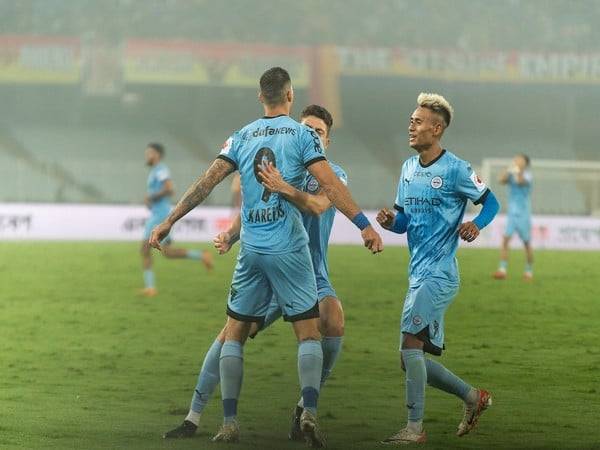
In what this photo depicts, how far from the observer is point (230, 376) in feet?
19.7

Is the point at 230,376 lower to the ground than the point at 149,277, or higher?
lower

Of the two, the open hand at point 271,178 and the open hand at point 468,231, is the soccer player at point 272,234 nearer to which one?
the open hand at point 271,178

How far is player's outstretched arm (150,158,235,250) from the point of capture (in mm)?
6016

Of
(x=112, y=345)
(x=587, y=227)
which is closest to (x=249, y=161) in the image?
(x=112, y=345)

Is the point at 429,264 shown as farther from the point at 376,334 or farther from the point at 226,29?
the point at 226,29

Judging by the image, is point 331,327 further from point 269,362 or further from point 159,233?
point 269,362

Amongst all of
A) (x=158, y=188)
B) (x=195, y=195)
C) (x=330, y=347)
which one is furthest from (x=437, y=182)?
(x=158, y=188)

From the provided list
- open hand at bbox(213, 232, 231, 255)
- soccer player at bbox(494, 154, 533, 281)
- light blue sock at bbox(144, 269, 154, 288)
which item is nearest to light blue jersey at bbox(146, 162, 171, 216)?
light blue sock at bbox(144, 269, 154, 288)

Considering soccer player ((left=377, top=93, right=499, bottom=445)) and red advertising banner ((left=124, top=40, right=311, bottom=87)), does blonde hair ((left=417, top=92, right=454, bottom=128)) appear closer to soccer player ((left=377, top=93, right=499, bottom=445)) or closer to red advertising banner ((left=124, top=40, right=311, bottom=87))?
soccer player ((left=377, top=93, right=499, bottom=445))

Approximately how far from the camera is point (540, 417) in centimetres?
718

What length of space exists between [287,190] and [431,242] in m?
0.84

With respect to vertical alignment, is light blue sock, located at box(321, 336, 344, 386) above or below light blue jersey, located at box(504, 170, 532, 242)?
below

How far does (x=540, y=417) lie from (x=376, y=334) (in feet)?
16.7

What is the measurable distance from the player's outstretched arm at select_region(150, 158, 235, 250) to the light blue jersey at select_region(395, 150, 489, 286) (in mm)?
964
